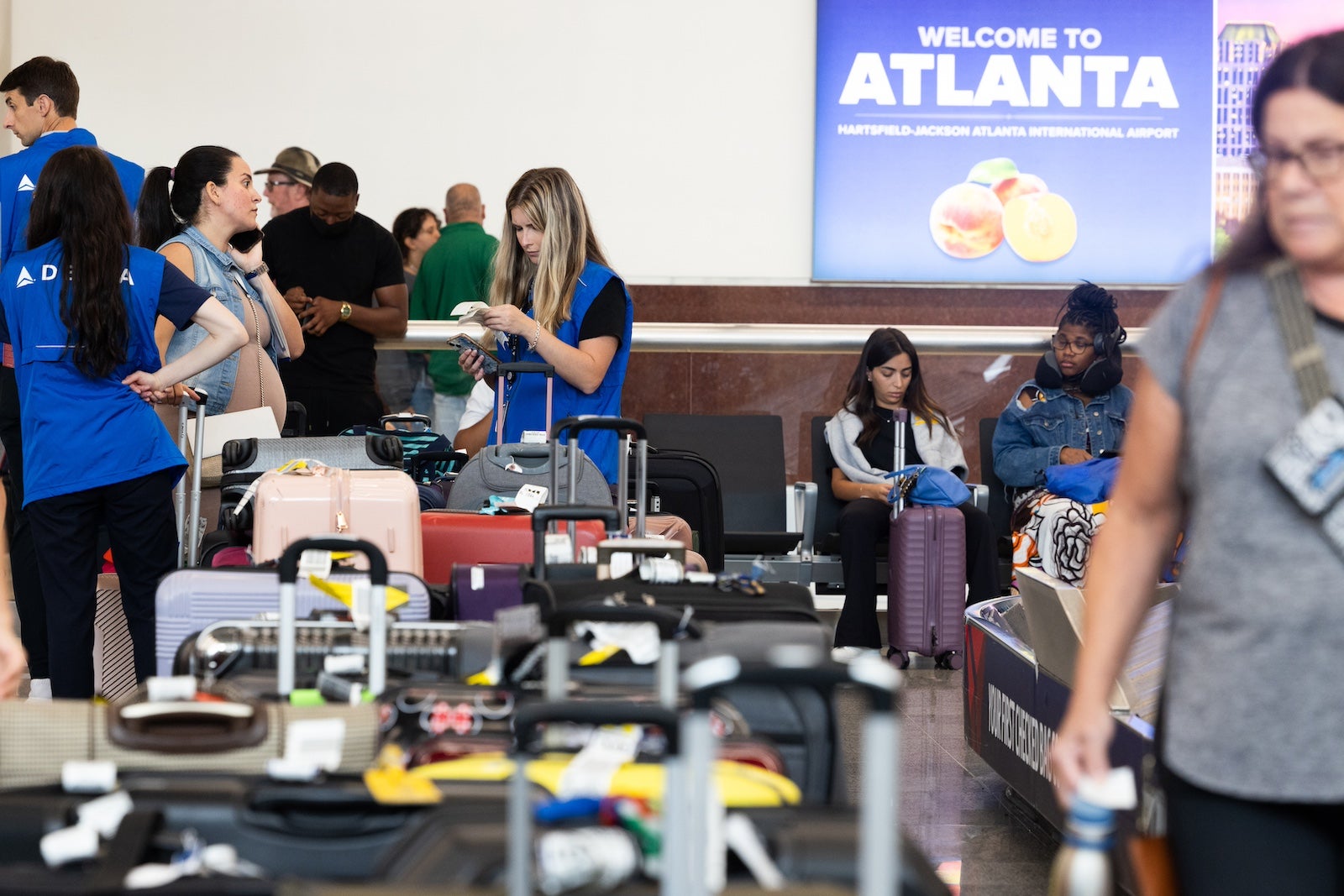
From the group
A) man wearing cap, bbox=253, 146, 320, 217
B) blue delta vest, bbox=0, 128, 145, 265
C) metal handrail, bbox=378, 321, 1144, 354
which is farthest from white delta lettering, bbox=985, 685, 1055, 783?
man wearing cap, bbox=253, 146, 320, 217

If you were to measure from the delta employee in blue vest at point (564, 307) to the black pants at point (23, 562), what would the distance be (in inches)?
65.2

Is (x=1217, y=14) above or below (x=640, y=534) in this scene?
above

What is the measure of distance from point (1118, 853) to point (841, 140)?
724 centimetres

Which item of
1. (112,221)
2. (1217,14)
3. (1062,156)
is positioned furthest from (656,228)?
(112,221)

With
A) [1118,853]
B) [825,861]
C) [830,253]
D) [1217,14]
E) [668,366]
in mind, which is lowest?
[1118,853]

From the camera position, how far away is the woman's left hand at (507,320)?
15.3 ft

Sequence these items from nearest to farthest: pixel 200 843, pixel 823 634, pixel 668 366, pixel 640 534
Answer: pixel 200 843, pixel 823 634, pixel 640 534, pixel 668 366

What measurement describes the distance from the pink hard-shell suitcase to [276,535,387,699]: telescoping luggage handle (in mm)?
1317

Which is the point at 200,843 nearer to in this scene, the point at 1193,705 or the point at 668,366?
the point at 1193,705

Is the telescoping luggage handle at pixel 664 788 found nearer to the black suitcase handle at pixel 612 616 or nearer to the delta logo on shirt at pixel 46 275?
the black suitcase handle at pixel 612 616

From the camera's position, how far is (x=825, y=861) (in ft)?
5.58

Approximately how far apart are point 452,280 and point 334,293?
4.09ft

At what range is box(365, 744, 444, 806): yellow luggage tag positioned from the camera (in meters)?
1.84

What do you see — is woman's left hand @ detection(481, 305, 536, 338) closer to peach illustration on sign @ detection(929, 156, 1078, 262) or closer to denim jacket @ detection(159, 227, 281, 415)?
denim jacket @ detection(159, 227, 281, 415)
